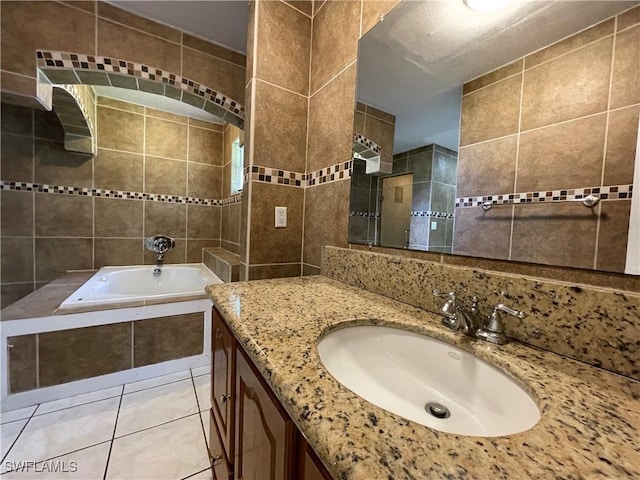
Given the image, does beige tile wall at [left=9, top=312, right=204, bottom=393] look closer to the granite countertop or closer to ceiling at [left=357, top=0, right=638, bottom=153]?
the granite countertop

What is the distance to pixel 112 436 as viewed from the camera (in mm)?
1273

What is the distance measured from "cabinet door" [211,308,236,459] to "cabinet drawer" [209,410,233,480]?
3 centimetres

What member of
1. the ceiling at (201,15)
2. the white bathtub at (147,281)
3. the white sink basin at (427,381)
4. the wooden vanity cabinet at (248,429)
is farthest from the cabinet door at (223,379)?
the ceiling at (201,15)

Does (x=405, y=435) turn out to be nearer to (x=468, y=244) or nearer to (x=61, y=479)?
(x=468, y=244)

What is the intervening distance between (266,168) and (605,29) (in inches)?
44.5

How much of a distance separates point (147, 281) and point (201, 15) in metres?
2.48

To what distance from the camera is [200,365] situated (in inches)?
75.6

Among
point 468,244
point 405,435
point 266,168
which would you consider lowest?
point 405,435

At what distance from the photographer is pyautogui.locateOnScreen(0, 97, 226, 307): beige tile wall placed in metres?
2.29

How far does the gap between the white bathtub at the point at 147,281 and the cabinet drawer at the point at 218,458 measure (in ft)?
4.45

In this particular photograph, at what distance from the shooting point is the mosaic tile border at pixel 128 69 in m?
1.52

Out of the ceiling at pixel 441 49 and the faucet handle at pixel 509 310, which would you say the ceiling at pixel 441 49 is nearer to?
the ceiling at pixel 441 49

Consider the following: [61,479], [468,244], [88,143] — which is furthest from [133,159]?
[468,244]

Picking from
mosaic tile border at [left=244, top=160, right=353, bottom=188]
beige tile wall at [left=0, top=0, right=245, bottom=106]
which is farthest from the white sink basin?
beige tile wall at [left=0, top=0, right=245, bottom=106]
